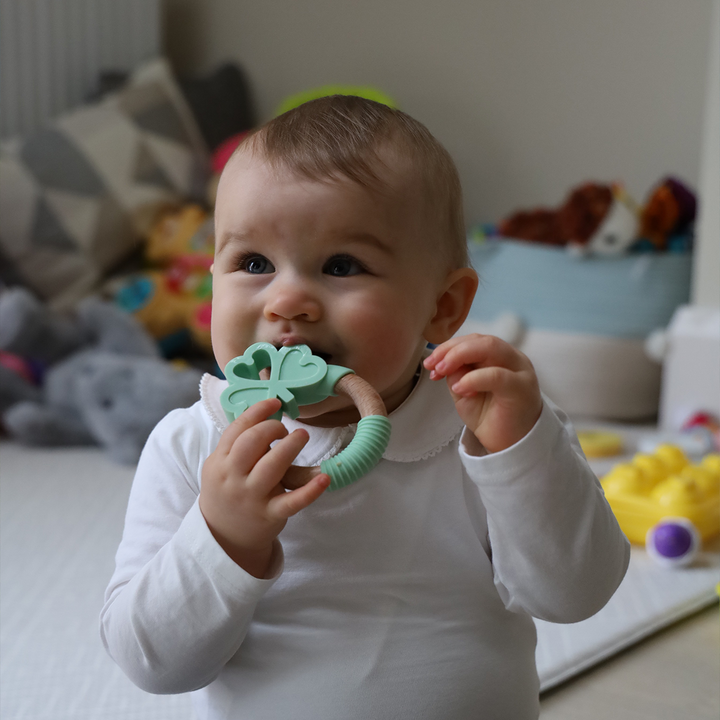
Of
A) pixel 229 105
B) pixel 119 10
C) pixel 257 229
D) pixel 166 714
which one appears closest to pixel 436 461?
pixel 257 229

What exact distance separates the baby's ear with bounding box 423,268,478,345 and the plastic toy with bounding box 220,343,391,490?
120 millimetres

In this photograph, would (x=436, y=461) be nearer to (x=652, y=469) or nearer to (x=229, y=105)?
(x=652, y=469)

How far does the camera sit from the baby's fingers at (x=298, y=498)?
45cm

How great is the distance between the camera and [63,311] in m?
1.74

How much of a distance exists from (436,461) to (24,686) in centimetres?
47

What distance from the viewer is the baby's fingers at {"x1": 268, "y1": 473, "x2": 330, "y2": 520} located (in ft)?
1.46

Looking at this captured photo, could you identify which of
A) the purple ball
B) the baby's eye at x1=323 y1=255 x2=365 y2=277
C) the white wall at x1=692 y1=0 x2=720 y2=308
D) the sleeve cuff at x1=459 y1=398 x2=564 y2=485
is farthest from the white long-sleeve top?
the white wall at x1=692 y1=0 x2=720 y2=308

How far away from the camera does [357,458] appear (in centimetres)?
46

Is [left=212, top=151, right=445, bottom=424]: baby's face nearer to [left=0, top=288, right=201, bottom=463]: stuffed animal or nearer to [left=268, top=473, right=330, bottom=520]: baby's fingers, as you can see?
[left=268, top=473, right=330, bottom=520]: baby's fingers

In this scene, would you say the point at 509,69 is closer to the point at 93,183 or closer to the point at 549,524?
the point at 93,183

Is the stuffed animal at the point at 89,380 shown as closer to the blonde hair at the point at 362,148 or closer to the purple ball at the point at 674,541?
the purple ball at the point at 674,541

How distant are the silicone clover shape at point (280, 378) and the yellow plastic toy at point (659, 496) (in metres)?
0.70

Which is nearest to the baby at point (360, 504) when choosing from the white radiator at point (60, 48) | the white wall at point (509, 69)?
the white wall at point (509, 69)

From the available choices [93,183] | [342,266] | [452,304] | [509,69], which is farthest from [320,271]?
[509,69]
